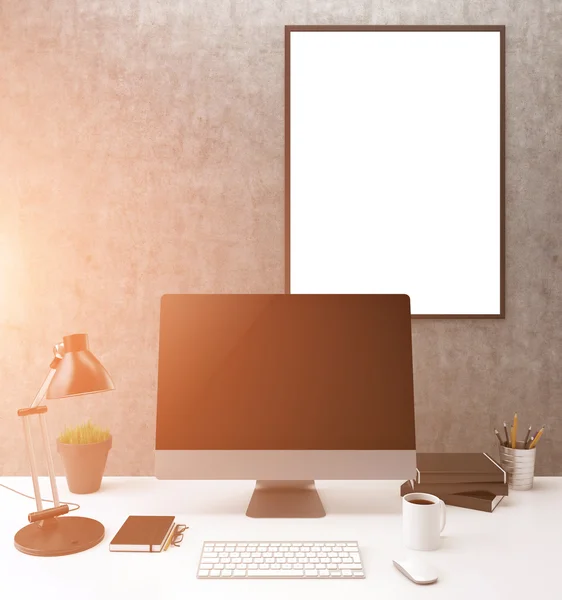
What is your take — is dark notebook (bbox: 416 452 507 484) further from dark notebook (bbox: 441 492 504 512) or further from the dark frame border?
the dark frame border

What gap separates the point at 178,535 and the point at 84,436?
433 millimetres

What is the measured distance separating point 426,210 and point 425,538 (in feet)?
3.62

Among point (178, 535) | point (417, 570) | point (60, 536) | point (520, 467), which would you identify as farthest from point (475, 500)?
point (60, 536)

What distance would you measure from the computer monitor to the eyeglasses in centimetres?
11

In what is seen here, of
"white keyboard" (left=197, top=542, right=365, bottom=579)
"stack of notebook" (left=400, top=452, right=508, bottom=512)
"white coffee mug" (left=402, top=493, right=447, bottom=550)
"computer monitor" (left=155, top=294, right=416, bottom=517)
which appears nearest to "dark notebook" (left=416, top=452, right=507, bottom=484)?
"stack of notebook" (left=400, top=452, right=508, bottom=512)

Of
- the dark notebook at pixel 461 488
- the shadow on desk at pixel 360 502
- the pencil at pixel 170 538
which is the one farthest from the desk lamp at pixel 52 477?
the dark notebook at pixel 461 488

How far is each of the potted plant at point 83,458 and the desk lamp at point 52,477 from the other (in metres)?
0.15

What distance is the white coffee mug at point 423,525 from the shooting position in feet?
3.89

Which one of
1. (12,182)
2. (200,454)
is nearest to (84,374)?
(200,454)

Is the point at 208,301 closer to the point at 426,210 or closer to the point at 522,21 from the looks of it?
the point at 426,210

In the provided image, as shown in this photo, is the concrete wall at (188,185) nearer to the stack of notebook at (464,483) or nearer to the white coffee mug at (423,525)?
the stack of notebook at (464,483)

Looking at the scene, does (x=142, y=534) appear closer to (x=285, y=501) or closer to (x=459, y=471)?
(x=285, y=501)

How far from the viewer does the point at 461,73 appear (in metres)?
1.90

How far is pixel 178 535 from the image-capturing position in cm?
125
